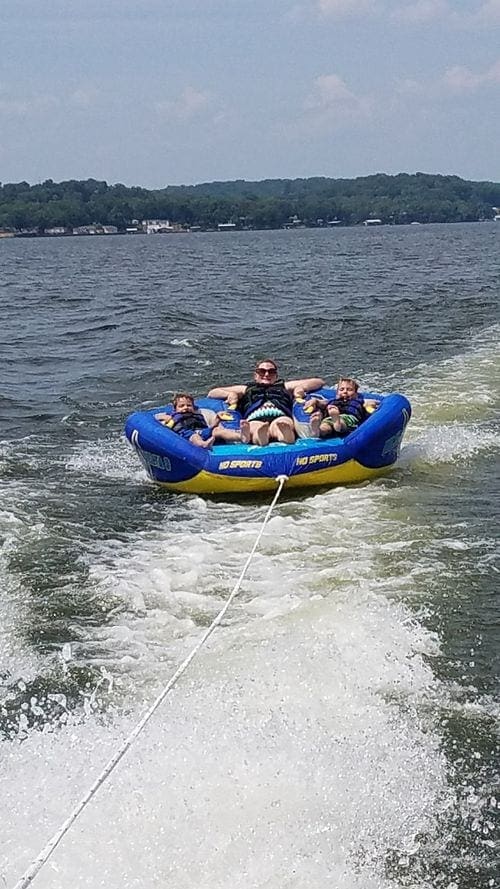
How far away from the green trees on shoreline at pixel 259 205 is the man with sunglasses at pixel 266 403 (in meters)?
106

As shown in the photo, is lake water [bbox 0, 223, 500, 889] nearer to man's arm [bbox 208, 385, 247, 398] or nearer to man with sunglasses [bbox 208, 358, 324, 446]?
man with sunglasses [bbox 208, 358, 324, 446]

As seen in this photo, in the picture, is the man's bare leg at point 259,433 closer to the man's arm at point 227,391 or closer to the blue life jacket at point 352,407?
the blue life jacket at point 352,407

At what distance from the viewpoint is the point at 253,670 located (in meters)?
4.72

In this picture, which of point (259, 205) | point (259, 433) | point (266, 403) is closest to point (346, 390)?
point (266, 403)

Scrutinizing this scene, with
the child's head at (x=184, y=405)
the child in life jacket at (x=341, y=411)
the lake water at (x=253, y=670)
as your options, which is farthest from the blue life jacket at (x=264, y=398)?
the lake water at (x=253, y=670)

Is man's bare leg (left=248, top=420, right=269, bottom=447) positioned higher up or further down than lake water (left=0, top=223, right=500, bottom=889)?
higher up

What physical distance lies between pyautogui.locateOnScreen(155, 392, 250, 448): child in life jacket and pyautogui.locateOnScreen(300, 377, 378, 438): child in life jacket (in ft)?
2.02

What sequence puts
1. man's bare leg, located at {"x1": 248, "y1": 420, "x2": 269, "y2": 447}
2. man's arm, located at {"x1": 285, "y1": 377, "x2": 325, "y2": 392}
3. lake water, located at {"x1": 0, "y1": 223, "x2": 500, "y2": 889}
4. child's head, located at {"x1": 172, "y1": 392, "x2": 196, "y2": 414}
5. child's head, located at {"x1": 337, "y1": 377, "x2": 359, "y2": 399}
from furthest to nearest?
1. man's arm, located at {"x1": 285, "y1": 377, "x2": 325, "y2": 392}
2. child's head, located at {"x1": 337, "y1": 377, "x2": 359, "y2": 399}
3. child's head, located at {"x1": 172, "y1": 392, "x2": 196, "y2": 414}
4. man's bare leg, located at {"x1": 248, "y1": 420, "x2": 269, "y2": 447}
5. lake water, located at {"x1": 0, "y1": 223, "x2": 500, "y2": 889}

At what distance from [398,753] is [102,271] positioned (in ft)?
122

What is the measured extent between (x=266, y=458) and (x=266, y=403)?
0.92 m

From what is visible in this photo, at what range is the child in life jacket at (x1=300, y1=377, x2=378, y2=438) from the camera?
25.5ft

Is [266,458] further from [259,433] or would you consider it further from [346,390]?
[346,390]

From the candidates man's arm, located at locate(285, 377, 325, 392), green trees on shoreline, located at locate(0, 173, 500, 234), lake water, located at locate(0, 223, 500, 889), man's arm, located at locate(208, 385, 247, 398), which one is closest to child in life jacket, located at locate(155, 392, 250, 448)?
lake water, located at locate(0, 223, 500, 889)

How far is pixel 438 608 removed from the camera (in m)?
5.41
